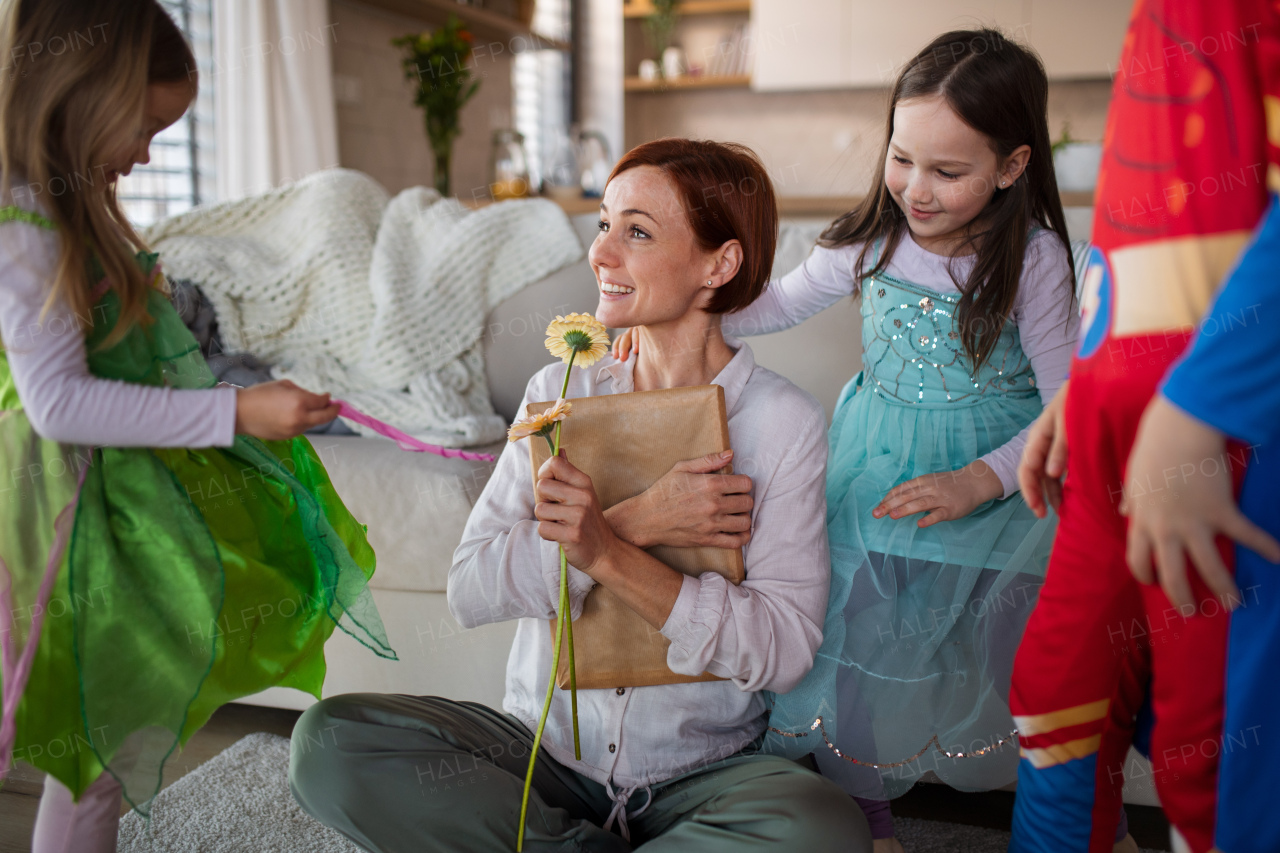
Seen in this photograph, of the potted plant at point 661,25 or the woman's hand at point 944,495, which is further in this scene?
the potted plant at point 661,25

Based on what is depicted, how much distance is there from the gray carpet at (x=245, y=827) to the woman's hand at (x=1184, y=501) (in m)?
0.84

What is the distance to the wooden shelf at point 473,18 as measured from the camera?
361cm

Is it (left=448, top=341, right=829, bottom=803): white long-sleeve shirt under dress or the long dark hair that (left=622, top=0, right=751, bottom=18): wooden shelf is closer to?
the long dark hair

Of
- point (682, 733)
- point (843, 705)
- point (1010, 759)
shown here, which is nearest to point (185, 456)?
point (682, 733)

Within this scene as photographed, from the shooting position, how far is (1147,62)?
2.22 ft

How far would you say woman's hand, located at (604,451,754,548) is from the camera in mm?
1007

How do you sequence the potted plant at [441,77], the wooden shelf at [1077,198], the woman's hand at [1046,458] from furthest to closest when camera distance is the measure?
the potted plant at [441,77]
the wooden shelf at [1077,198]
the woman's hand at [1046,458]

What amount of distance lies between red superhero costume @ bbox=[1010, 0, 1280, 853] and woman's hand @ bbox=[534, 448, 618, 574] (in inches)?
16.2

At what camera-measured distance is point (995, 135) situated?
117 centimetres

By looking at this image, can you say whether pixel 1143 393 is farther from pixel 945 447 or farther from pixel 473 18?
pixel 473 18

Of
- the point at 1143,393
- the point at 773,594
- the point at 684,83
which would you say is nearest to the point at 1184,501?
the point at 1143,393

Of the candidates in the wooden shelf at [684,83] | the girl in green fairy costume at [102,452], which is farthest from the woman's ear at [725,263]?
the wooden shelf at [684,83]

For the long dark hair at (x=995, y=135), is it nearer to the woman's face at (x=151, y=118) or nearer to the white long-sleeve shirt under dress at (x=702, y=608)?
the white long-sleeve shirt under dress at (x=702, y=608)

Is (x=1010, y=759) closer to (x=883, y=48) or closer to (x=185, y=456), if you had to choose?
(x=185, y=456)
